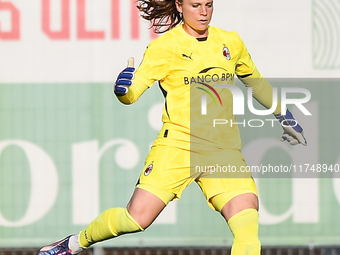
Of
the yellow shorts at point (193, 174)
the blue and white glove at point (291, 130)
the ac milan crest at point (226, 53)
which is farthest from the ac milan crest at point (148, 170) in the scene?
the blue and white glove at point (291, 130)

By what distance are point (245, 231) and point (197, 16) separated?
1.25 m

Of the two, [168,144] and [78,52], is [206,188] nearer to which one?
[168,144]

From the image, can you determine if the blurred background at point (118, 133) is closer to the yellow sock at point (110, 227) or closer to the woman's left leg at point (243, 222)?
the yellow sock at point (110, 227)

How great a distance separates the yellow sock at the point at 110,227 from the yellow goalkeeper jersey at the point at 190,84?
1.60 ft

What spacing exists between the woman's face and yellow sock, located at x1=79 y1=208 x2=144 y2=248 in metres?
1.11

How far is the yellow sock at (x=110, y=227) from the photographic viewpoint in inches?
158

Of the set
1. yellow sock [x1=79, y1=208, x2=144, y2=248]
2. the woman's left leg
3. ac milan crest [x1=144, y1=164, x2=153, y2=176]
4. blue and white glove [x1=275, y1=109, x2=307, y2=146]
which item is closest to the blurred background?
blue and white glove [x1=275, y1=109, x2=307, y2=146]

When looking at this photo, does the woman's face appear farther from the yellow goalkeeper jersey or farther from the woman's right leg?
the woman's right leg

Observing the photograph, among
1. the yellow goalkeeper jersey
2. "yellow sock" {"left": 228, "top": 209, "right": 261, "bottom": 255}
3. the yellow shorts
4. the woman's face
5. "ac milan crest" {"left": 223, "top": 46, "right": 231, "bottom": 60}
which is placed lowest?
"yellow sock" {"left": 228, "top": 209, "right": 261, "bottom": 255}

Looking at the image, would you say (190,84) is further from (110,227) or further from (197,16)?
(110,227)

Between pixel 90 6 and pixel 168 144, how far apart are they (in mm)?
2108

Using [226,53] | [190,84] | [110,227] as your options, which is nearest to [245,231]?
[110,227]

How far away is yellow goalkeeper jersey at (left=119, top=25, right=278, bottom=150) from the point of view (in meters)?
4.05

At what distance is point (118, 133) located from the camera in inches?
230
